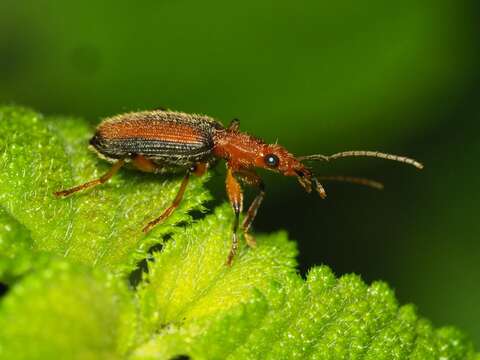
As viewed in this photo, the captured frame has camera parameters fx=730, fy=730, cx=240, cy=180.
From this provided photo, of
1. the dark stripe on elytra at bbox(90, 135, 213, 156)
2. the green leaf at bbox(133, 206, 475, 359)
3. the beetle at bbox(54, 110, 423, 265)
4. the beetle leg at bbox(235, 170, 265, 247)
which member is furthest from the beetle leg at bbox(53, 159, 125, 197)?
the beetle leg at bbox(235, 170, 265, 247)

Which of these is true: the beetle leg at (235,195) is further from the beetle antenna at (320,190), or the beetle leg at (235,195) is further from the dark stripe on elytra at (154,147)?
the beetle antenna at (320,190)

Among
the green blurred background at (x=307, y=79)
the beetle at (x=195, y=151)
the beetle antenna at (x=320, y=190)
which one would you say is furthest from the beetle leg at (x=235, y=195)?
the green blurred background at (x=307, y=79)

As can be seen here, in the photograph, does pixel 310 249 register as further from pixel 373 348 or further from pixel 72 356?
pixel 72 356

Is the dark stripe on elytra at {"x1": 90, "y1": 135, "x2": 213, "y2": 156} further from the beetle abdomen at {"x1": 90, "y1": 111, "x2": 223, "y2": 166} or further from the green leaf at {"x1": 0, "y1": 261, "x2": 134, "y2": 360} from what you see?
the green leaf at {"x1": 0, "y1": 261, "x2": 134, "y2": 360}

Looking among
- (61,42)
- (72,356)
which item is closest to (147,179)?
(72,356)

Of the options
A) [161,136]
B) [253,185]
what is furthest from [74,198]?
[253,185]

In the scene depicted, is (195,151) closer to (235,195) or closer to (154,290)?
(235,195)
